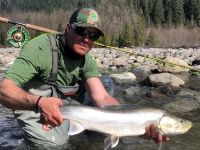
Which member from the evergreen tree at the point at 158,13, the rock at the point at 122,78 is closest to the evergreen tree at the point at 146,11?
the evergreen tree at the point at 158,13

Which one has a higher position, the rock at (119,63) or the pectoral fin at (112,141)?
the pectoral fin at (112,141)

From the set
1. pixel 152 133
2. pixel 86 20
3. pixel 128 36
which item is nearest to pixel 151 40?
pixel 128 36

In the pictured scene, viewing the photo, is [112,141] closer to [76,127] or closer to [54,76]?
[76,127]

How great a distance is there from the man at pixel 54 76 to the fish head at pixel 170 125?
9cm

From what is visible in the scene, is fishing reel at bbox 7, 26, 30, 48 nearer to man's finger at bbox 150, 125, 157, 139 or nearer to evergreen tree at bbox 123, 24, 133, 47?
man's finger at bbox 150, 125, 157, 139

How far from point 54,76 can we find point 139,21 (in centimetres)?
6165

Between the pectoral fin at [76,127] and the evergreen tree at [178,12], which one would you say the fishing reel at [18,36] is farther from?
the evergreen tree at [178,12]

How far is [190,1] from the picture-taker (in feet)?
307

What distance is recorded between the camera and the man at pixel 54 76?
3949mm

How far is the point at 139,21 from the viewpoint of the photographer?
6550 cm

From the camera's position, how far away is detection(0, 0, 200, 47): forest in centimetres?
6066

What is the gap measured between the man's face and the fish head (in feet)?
4.04

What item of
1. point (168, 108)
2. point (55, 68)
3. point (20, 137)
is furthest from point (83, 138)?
point (168, 108)

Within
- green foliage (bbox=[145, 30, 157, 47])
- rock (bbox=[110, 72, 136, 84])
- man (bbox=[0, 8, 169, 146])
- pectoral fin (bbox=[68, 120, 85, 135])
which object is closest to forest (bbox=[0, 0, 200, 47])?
green foliage (bbox=[145, 30, 157, 47])
